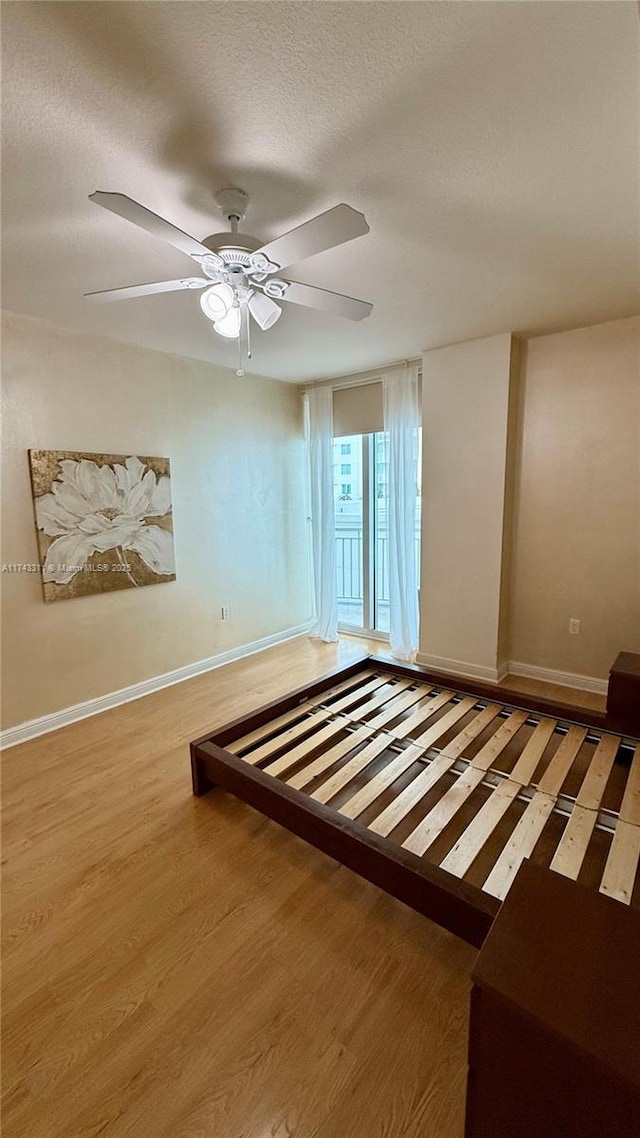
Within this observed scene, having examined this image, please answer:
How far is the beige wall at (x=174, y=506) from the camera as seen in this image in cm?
261

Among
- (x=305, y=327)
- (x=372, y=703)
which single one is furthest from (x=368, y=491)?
(x=372, y=703)

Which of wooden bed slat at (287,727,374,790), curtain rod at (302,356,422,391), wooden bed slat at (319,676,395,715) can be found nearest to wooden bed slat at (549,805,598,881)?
wooden bed slat at (287,727,374,790)

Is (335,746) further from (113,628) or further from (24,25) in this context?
(24,25)

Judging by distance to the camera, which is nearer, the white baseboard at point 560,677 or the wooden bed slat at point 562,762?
the wooden bed slat at point 562,762

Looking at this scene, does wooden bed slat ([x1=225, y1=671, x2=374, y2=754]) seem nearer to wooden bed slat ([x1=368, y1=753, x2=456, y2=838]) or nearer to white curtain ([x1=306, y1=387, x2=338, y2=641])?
wooden bed slat ([x1=368, y1=753, x2=456, y2=838])

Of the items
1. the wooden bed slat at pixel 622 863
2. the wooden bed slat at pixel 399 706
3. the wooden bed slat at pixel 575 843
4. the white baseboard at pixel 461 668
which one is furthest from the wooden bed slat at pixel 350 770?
the white baseboard at pixel 461 668

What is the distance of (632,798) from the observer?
1.74m

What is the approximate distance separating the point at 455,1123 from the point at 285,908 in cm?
69

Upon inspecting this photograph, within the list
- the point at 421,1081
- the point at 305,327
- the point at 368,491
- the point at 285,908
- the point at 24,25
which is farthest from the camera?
the point at 368,491

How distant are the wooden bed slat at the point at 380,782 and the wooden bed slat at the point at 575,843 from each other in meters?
0.66

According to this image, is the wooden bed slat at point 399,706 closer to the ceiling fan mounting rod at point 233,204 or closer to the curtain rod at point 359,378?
the ceiling fan mounting rod at point 233,204

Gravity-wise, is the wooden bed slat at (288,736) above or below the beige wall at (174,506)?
below

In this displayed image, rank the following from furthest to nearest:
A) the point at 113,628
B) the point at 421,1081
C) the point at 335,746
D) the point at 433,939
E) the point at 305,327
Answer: the point at 113,628
the point at 305,327
the point at 335,746
the point at 433,939
the point at 421,1081

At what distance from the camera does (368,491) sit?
416cm
